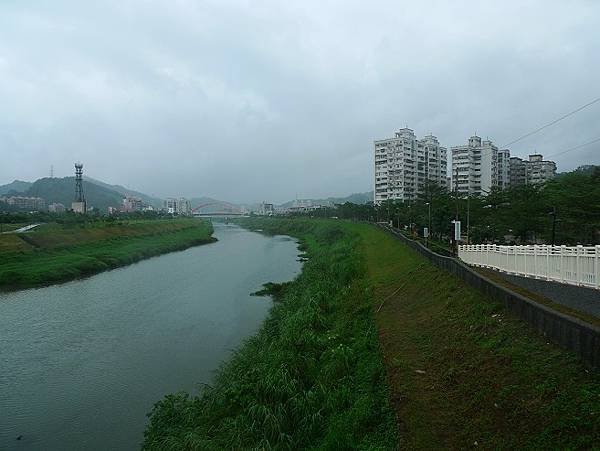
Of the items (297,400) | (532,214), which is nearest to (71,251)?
(532,214)

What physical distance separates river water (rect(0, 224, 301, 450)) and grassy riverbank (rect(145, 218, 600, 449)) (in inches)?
67.8

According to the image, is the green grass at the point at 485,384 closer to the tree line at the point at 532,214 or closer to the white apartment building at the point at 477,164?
the tree line at the point at 532,214

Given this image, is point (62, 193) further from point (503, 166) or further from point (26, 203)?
point (503, 166)

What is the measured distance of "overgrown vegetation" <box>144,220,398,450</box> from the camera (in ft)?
21.0

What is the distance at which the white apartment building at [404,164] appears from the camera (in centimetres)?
7869

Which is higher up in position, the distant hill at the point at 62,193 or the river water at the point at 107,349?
the distant hill at the point at 62,193

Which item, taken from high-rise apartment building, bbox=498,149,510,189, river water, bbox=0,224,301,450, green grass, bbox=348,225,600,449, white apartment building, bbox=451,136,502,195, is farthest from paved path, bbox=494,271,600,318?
high-rise apartment building, bbox=498,149,510,189

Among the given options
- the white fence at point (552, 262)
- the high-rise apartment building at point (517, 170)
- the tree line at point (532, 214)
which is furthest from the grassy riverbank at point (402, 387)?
the high-rise apartment building at point (517, 170)

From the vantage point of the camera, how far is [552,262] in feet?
34.1

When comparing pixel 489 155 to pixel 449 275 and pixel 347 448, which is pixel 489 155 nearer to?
pixel 449 275

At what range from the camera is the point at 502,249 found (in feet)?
46.1

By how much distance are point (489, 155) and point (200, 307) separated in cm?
6543

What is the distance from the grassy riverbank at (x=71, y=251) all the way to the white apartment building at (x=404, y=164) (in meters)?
40.1

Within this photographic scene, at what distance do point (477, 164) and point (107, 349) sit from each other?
71568mm
